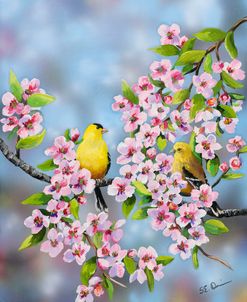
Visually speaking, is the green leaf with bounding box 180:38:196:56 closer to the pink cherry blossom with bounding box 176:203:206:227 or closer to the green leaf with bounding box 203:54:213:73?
the green leaf with bounding box 203:54:213:73

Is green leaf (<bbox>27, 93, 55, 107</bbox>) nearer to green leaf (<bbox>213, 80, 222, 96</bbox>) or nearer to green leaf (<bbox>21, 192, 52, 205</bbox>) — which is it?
green leaf (<bbox>21, 192, 52, 205</bbox>)

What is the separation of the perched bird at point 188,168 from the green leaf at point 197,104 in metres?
0.07

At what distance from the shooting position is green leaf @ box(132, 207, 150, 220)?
1.24m

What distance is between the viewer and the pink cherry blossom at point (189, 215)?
1.23 metres

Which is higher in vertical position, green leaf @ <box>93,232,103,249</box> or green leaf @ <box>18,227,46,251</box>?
green leaf @ <box>18,227,46,251</box>

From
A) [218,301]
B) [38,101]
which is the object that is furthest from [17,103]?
[218,301]

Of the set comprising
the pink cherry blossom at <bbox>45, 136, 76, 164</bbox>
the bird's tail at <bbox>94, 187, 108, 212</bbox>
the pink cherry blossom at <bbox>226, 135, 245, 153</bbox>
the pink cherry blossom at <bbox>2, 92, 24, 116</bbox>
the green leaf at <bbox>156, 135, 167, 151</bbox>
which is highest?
the pink cherry blossom at <bbox>2, 92, 24, 116</bbox>

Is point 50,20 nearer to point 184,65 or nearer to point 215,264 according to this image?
point 184,65

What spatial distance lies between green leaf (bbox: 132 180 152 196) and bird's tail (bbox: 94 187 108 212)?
3.2 inches

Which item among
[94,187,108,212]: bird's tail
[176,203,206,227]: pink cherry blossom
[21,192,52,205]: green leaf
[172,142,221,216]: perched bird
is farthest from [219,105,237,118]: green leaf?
[21,192,52,205]: green leaf

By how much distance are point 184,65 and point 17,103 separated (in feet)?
1.29

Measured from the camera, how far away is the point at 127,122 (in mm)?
1256

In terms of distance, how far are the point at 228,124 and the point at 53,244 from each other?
0.48 metres

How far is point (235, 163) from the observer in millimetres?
1261
